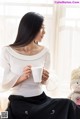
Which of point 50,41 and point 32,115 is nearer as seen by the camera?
point 32,115

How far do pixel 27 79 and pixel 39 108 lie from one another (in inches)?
9.2

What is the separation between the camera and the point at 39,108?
1.80 m

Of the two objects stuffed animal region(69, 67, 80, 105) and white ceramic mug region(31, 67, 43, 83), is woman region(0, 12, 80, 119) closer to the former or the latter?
white ceramic mug region(31, 67, 43, 83)

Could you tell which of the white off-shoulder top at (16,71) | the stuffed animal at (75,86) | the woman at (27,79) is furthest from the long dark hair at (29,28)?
the stuffed animal at (75,86)

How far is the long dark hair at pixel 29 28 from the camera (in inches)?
75.2

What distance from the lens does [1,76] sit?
202 centimetres

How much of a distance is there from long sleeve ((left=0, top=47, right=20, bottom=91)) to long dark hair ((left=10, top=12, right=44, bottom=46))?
0.43 ft

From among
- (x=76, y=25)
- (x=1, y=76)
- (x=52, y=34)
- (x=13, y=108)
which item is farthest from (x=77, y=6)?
(x=13, y=108)

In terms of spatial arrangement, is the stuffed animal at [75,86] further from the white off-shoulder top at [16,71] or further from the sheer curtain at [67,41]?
the white off-shoulder top at [16,71]

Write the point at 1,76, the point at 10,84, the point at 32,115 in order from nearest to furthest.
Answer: the point at 32,115 < the point at 10,84 < the point at 1,76

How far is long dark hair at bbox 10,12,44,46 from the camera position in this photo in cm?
191

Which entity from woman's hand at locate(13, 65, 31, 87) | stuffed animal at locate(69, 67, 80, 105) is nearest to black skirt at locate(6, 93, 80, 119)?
woman's hand at locate(13, 65, 31, 87)

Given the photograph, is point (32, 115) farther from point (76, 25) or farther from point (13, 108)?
point (76, 25)

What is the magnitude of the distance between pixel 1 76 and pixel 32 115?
42 cm
